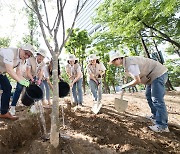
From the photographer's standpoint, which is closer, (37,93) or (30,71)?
(37,93)

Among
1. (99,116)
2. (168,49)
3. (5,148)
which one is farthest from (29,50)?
(168,49)

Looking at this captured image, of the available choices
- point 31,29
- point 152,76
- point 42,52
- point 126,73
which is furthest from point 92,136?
point 31,29

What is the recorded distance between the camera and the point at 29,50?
336 centimetres

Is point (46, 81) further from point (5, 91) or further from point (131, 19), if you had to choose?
point (131, 19)

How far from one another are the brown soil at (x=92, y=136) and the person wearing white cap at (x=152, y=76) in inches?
10.6

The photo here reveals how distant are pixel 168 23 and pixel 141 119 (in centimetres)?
473

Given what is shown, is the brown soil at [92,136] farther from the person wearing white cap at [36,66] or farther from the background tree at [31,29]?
the background tree at [31,29]

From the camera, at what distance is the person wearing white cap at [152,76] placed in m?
3.43

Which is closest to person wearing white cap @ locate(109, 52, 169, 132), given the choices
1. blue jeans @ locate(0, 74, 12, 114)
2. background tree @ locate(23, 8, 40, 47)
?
blue jeans @ locate(0, 74, 12, 114)

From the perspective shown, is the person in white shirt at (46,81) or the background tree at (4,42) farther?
the background tree at (4,42)

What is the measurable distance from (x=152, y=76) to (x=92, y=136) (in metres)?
1.47

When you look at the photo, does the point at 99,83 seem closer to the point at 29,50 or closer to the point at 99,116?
the point at 99,116

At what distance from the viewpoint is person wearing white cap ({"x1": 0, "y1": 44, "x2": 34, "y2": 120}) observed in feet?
10.3

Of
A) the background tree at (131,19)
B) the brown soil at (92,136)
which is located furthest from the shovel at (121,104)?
the background tree at (131,19)
